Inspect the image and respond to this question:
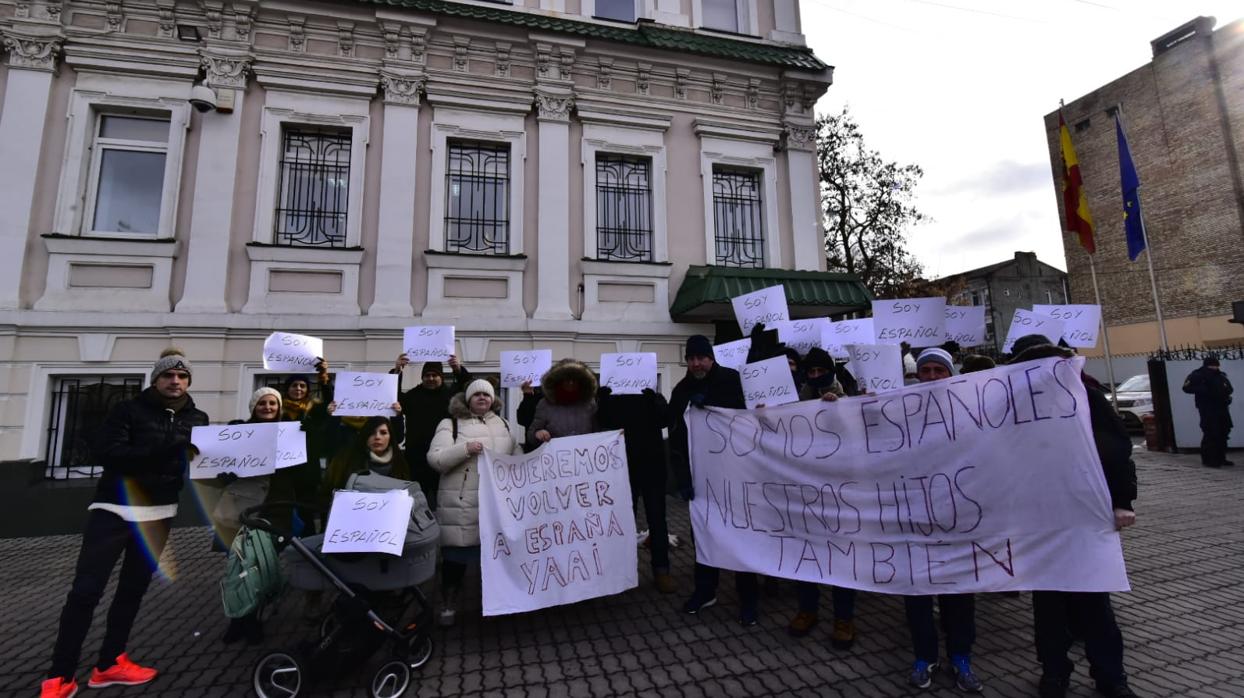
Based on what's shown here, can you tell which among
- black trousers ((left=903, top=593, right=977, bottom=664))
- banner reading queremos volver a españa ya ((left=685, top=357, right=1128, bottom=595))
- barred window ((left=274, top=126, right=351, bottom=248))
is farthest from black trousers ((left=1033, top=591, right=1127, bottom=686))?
barred window ((left=274, top=126, right=351, bottom=248))

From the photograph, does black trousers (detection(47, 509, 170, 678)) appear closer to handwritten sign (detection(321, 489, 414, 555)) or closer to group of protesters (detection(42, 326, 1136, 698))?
group of protesters (detection(42, 326, 1136, 698))

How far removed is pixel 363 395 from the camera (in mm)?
4352

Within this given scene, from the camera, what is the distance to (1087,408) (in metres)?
2.92

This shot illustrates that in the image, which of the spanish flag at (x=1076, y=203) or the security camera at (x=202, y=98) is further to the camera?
the spanish flag at (x=1076, y=203)

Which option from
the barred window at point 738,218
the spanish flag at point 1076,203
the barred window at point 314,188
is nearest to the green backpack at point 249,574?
the barred window at point 314,188

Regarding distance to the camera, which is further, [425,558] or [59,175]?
[59,175]

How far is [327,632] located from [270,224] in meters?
6.64

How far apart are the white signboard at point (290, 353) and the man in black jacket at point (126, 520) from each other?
3.44 ft

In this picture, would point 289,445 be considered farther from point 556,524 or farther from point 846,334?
point 846,334

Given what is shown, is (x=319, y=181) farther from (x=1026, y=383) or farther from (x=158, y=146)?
(x=1026, y=383)

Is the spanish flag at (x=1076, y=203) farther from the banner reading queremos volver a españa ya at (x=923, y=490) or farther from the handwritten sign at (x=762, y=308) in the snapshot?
the banner reading queremos volver a españa ya at (x=923, y=490)

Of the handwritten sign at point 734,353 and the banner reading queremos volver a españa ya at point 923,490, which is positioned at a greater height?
the handwritten sign at point 734,353

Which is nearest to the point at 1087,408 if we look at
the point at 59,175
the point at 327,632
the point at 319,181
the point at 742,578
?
the point at 742,578

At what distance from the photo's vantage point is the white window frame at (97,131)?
723 centimetres
